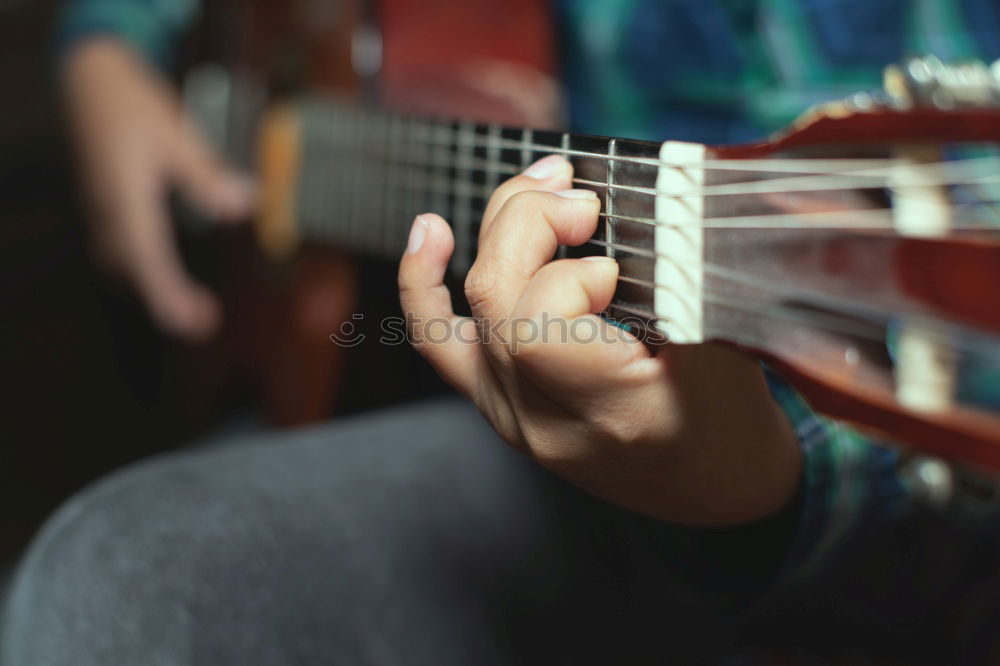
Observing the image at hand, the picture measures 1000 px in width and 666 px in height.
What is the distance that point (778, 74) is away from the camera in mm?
667

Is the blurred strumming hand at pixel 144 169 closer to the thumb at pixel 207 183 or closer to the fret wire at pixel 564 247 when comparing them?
the thumb at pixel 207 183

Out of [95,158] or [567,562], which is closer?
[567,562]

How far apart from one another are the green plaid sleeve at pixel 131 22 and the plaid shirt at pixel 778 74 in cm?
1

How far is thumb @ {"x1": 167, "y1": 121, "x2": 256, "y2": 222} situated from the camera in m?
0.99

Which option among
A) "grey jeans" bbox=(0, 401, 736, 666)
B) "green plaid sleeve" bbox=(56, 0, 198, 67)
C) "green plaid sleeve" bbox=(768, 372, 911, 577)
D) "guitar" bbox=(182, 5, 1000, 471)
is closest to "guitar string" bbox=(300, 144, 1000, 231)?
"guitar" bbox=(182, 5, 1000, 471)

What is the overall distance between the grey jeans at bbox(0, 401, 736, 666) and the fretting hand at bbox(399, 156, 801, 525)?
122 millimetres

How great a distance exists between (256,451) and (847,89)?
1.68 ft

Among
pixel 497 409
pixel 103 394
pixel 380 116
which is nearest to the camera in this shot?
pixel 497 409

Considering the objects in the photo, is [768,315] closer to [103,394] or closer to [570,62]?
[570,62]

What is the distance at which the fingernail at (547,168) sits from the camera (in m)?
0.37

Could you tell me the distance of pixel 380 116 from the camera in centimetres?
71

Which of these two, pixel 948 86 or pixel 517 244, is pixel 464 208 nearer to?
pixel 517 244


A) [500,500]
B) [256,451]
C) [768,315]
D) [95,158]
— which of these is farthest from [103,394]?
[768,315]

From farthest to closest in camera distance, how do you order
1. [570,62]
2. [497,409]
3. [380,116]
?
[570,62]
[380,116]
[497,409]
